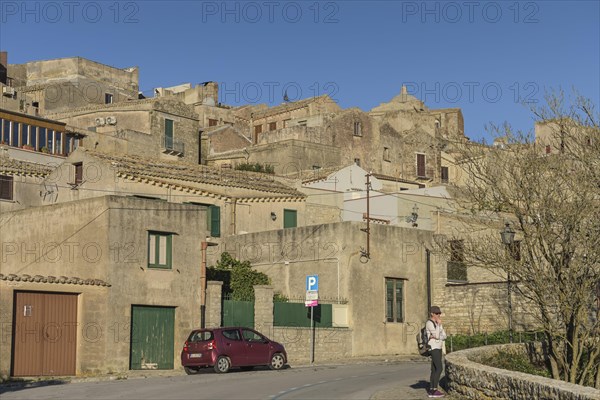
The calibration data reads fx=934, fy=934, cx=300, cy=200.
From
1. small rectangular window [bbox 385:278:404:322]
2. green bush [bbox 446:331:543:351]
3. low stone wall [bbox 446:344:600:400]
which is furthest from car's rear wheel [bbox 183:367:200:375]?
small rectangular window [bbox 385:278:404:322]

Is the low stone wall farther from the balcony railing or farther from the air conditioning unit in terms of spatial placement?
the air conditioning unit

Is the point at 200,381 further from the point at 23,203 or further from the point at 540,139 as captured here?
the point at 23,203

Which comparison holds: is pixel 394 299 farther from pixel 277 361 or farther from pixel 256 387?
pixel 256 387

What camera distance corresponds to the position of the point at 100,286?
103 ft

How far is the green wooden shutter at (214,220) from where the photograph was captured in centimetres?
4678

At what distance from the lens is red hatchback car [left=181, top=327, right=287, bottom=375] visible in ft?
96.7

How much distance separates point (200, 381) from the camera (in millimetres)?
25312

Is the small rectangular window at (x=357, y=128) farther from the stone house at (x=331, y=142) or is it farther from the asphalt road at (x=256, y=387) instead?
the asphalt road at (x=256, y=387)

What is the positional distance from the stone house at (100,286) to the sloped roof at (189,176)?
27.3 feet

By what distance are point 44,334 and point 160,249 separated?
229 inches

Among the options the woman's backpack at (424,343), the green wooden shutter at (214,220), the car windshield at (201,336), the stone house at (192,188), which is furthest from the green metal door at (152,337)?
the woman's backpack at (424,343)

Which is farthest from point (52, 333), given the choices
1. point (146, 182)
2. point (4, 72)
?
point (4, 72)

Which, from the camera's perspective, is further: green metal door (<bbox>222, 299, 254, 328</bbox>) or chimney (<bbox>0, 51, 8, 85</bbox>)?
chimney (<bbox>0, 51, 8, 85</bbox>)

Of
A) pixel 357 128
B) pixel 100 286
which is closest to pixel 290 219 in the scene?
pixel 100 286
